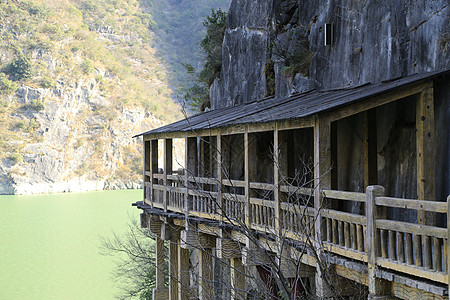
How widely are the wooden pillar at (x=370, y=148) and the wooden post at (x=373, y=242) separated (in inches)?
132

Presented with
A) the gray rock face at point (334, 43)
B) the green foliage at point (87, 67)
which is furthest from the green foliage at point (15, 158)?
the gray rock face at point (334, 43)

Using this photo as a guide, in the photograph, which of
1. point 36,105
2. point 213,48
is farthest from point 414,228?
point 36,105

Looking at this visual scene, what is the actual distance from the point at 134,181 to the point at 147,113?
12.2 metres

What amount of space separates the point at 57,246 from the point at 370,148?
149ft

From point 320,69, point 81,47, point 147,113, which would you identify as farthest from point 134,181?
point 320,69

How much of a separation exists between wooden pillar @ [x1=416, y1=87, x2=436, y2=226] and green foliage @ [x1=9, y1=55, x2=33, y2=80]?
93.2 m

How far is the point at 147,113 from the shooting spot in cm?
10562

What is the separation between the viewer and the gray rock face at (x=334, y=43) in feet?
33.7

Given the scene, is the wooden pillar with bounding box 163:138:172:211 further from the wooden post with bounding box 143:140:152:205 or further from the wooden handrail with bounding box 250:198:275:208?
the wooden handrail with bounding box 250:198:275:208

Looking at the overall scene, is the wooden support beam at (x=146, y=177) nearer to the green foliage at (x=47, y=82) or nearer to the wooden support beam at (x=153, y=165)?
the wooden support beam at (x=153, y=165)

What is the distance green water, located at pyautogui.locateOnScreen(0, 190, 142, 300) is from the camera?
3944cm

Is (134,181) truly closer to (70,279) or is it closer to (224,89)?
(70,279)

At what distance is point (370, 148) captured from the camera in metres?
10.9

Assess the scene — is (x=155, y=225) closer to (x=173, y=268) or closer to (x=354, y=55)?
(x=173, y=268)
